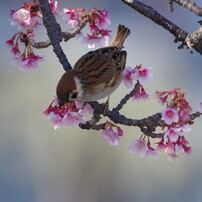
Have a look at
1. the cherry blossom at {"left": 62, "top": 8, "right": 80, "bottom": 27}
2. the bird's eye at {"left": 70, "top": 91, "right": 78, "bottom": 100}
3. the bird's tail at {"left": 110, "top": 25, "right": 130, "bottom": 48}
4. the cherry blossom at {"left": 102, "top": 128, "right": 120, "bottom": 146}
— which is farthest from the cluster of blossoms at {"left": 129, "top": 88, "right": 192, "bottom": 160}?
the bird's tail at {"left": 110, "top": 25, "right": 130, "bottom": 48}

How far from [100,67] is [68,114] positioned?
88 cm

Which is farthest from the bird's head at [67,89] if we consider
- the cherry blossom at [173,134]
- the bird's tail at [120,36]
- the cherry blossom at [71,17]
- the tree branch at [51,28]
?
the bird's tail at [120,36]

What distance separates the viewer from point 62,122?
289cm

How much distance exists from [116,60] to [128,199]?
367 cm

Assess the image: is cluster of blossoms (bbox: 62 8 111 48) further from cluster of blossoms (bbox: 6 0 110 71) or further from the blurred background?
the blurred background

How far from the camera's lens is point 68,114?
286cm

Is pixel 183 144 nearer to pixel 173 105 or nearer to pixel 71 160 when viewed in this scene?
pixel 173 105

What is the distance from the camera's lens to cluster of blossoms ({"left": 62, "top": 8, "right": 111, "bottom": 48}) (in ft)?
10.4

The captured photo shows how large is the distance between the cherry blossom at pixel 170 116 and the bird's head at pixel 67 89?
0.77 meters

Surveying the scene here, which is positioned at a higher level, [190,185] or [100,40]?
[100,40]

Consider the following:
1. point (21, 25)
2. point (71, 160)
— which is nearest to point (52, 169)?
point (71, 160)

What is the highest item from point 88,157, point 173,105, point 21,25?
point 21,25

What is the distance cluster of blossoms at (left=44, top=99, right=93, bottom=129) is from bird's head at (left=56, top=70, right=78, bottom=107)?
46mm

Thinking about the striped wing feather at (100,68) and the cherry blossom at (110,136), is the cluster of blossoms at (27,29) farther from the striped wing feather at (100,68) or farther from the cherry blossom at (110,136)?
the cherry blossom at (110,136)
